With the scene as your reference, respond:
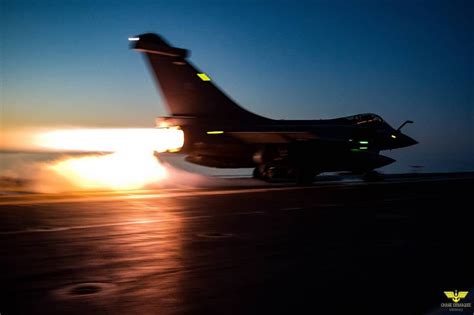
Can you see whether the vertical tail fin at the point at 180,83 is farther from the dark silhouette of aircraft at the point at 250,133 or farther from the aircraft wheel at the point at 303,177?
the aircraft wheel at the point at 303,177

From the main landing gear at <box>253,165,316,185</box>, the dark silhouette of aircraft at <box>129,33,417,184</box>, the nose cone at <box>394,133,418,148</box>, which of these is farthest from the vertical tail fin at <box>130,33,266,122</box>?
the nose cone at <box>394,133,418,148</box>

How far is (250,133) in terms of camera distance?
21234 millimetres

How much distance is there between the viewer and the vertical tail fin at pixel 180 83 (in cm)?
2020

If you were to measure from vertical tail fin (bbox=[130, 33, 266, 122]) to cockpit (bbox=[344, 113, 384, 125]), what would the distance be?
21.4ft

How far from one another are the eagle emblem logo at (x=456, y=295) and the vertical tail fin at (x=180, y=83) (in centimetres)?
1594

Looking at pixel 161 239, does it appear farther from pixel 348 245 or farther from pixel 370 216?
pixel 370 216

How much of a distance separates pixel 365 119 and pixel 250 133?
6.16 m

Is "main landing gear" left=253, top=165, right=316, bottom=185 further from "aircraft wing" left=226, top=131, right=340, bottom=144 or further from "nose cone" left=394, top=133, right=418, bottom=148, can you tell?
"nose cone" left=394, top=133, right=418, bottom=148

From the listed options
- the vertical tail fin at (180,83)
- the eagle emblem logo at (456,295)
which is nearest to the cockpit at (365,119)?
the vertical tail fin at (180,83)

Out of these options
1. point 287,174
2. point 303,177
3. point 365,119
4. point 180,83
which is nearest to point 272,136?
point 287,174

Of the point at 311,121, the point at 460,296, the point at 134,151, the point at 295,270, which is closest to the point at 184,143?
the point at 134,151

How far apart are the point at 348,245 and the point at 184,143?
12822mm

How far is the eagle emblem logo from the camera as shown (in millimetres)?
5480

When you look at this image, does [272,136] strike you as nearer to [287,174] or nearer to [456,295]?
[287,174]
